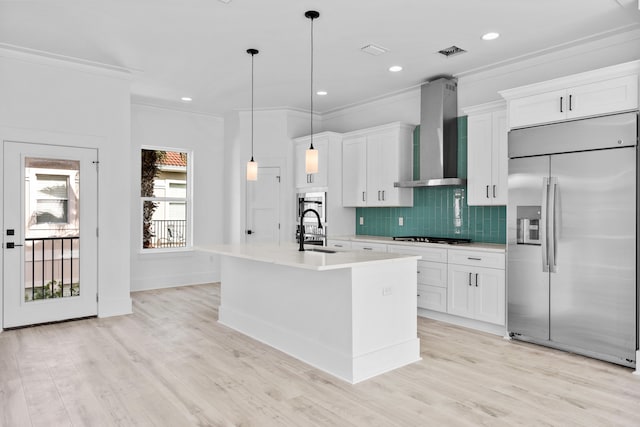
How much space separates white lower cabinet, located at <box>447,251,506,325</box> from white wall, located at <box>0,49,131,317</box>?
377cm

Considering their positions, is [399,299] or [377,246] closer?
[399,299]

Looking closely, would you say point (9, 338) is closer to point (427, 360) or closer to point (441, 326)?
point (427, 360)

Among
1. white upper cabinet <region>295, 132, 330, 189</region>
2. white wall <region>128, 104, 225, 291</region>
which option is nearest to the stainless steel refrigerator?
white upper cabinet <region>295, 132, 330, 189</region>

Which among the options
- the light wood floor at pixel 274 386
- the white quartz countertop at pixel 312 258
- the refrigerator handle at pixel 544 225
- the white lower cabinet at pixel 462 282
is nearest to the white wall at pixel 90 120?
the light wood floor at pixel 274 386

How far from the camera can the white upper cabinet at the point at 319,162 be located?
6199 mm

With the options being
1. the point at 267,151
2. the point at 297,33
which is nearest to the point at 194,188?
the point at 267,151

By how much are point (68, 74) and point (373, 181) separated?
3.81m

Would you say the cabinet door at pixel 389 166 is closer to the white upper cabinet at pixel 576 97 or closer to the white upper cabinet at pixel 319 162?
the white upper cabinet at pixel 319 162

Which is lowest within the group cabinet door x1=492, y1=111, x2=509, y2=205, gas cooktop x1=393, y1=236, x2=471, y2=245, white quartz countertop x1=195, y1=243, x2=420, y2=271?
white quartz countertop x1=195, y1=243, x2=420, y2=271

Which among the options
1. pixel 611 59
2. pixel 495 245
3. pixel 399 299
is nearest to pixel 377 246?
pixel 495 245

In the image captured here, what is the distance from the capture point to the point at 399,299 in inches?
134

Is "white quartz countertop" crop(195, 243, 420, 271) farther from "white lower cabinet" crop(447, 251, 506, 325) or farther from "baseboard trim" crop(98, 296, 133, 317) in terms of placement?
"baseboard trim" crop(98, 296, 133, 317)

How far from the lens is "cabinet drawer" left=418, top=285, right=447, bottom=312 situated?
4629 mm

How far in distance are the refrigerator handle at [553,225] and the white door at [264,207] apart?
157 inches
